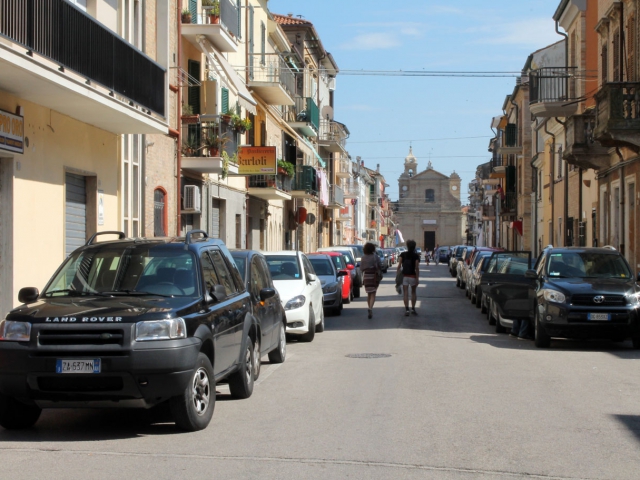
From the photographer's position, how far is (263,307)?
444 inches

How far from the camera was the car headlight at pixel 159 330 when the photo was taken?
7363 mm

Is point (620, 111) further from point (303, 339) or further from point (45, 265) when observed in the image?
point (45, 265)

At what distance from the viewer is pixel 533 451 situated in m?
7.03

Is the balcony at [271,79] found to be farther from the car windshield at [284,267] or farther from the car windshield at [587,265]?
the car windshield at [587,265]

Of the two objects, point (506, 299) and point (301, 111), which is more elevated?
point (301, 111)

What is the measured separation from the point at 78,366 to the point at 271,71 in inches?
1171

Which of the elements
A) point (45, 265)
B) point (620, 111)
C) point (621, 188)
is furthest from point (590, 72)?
point (45, 265)

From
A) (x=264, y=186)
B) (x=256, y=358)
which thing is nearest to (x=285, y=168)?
(x=264, y=186)

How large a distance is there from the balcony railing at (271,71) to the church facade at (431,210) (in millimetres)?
104010

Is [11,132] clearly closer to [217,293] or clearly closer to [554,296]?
[217,293]

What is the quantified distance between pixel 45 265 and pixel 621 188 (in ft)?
55.6

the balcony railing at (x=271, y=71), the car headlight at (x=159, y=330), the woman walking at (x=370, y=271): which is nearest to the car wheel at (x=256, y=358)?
the car headlight at (x=159, y=330)

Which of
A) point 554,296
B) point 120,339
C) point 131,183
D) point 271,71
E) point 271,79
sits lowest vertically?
point 554,296

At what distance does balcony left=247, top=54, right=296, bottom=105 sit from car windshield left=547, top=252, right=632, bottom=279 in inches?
749
